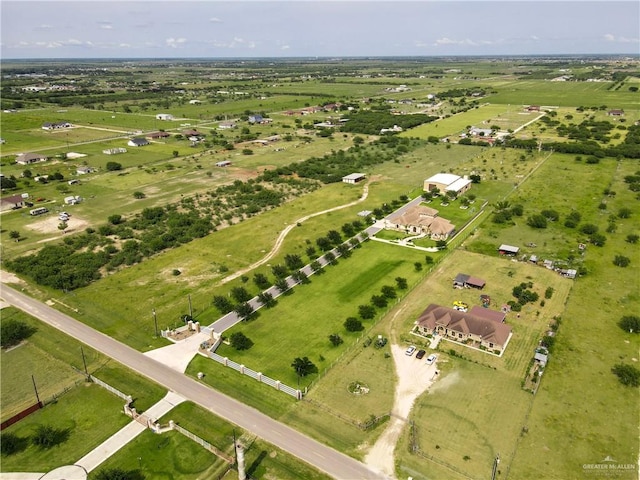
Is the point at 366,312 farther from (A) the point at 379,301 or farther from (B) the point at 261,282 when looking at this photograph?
(B) the point at 261,282

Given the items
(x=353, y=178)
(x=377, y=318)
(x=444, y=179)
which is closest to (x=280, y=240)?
(x=377, y=318)

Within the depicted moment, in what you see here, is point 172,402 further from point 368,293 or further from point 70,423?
point 368,293

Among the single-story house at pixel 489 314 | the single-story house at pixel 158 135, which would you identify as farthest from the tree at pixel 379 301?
the single-story house at pixel 158 135

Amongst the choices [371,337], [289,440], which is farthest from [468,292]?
[289,440]

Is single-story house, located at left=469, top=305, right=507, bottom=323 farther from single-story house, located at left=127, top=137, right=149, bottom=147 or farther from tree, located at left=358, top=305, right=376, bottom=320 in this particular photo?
single-story house, located at left=127, top=137, right=149, bottom=147

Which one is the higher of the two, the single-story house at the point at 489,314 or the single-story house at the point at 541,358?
the single-story house at the point at 489,314

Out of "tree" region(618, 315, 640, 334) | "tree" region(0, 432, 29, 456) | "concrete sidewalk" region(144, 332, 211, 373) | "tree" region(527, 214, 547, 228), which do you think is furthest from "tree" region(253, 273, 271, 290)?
"tree" region(527, 214, 547, 228)

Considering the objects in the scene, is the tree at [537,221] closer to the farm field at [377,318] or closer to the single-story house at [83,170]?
the farm field at [377,318]
